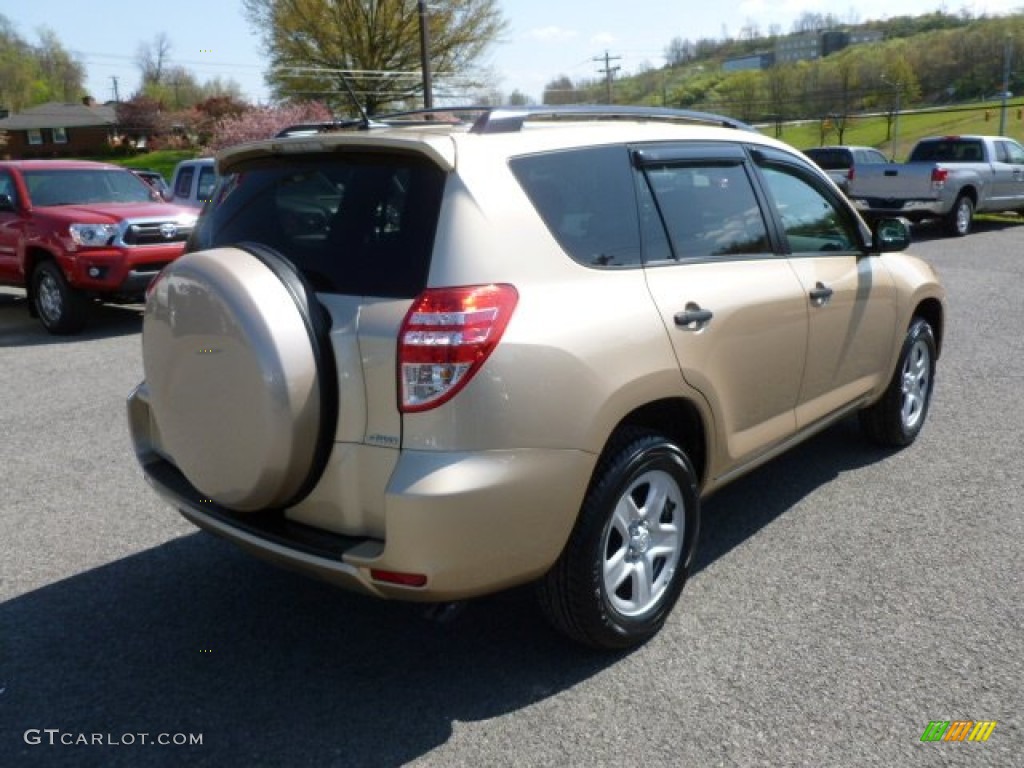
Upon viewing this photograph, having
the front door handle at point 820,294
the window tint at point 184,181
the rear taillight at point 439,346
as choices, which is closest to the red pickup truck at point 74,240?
the window tint at point 184,181

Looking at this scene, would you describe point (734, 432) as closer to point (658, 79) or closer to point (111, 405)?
point (111, 405)

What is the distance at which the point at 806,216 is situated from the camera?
4.45 metres

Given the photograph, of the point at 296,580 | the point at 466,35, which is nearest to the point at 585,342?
the point at 296,580

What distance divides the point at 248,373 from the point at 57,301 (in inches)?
328

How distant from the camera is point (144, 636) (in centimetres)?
348

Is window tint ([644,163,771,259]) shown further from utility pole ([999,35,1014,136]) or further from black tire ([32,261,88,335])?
utility pole ([999,35,1014,136])

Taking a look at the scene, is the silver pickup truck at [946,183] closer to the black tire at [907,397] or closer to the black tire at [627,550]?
the black tire at [907,397]

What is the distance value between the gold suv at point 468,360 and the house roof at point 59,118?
302 ft

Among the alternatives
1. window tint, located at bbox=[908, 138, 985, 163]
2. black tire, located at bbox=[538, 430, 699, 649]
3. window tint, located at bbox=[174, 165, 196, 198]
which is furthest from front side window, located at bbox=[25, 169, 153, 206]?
window tint, located at bbox=[908, 138, 985, 163]

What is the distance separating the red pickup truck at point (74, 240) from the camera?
386 inches

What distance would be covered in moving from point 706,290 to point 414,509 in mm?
1501

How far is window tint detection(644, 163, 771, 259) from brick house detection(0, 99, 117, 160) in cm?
9215

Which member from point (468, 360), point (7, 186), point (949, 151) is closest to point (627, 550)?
point (468, 360)

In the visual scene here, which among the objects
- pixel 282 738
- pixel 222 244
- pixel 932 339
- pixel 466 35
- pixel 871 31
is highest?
pixel 871 31
